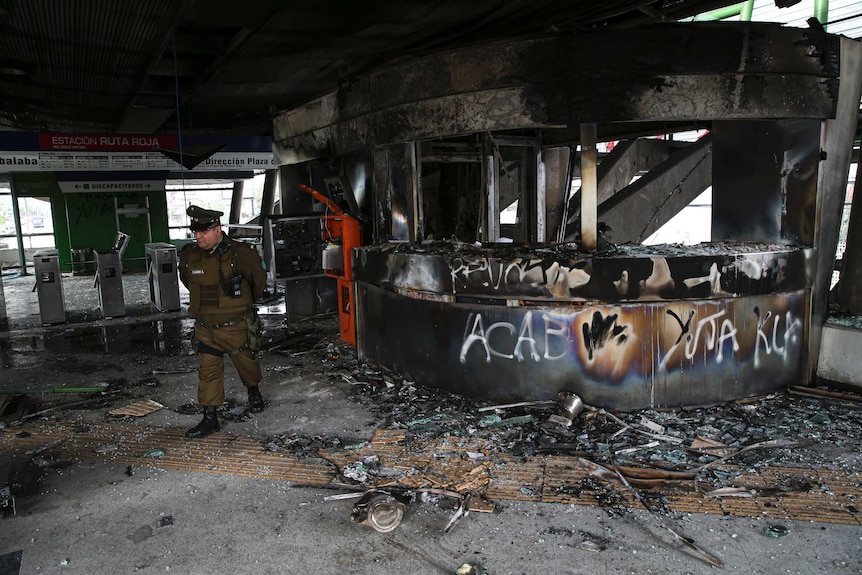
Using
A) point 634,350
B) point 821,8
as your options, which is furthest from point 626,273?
point 821,8

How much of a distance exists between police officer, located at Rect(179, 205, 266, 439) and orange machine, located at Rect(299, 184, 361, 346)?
228cm

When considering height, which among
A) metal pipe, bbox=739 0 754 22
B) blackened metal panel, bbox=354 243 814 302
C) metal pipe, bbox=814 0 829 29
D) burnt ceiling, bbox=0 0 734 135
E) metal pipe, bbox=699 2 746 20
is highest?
metal pipe, bbox=699 2 746 20

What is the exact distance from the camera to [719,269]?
17.5 feet

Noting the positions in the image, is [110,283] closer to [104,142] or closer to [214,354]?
[104,142]

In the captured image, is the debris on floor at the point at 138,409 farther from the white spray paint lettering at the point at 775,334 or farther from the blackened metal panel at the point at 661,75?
the white spray paint lettering at the point at 775,334

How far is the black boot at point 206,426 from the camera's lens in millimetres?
5227

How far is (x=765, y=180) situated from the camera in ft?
19.2

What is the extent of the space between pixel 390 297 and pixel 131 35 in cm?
448

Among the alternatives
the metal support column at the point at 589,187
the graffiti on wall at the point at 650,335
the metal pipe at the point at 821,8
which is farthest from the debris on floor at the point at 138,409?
the metal pipe at the point at 821,8

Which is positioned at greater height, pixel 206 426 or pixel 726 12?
pixel 726 12

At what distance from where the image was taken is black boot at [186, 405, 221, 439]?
523 centimetres

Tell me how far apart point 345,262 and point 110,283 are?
5.43 m

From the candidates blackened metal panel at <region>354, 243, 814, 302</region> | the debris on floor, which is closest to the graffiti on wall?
blackened metal panel at <region>354, 243, 814, 302</region>

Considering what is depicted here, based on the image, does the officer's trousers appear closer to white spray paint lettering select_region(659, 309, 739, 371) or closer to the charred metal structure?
the charred metal structure
